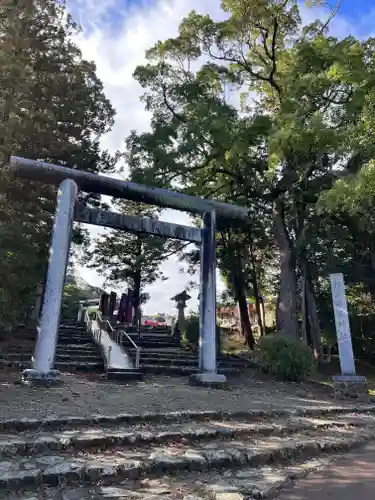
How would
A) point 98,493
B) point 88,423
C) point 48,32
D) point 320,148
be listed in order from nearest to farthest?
point 98,493 < point 88,423 < point 320,148 < point 48,32

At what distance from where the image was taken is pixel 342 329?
32.6 feet

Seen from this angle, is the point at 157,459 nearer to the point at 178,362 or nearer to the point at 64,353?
the point at 178,362

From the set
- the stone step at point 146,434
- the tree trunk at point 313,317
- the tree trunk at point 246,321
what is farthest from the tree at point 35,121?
the tree trunk at point 313,317

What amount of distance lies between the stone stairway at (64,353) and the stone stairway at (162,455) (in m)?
4.92

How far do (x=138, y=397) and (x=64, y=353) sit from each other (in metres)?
4.98

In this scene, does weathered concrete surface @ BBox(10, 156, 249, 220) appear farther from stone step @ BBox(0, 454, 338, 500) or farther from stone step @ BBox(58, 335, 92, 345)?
stone step @ BBox(0, 454, 338, 500)

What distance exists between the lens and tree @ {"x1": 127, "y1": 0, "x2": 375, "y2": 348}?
1277 cm

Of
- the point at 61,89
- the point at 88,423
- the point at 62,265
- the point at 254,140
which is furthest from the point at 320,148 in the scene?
the point at 88,423

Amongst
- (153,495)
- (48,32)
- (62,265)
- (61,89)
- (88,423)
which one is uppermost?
(48,32)

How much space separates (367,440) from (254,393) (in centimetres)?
332

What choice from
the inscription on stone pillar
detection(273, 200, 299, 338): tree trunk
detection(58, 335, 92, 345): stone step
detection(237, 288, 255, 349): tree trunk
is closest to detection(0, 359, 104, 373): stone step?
detection(58, 335, 92, 345): stone step

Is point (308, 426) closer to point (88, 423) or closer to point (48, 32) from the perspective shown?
point (88, 423)

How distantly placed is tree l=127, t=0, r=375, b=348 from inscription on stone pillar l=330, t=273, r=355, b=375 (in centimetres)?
343

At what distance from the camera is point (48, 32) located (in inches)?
527
